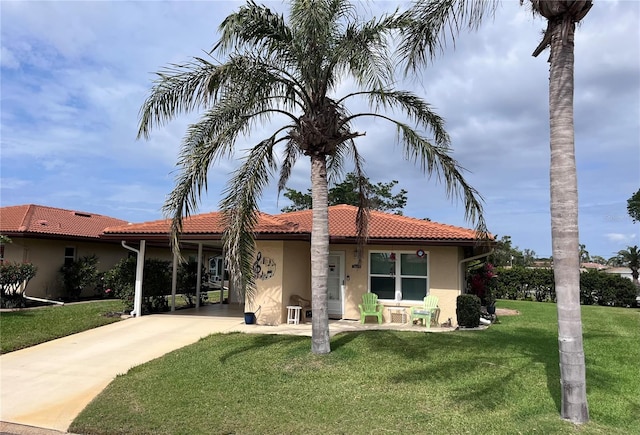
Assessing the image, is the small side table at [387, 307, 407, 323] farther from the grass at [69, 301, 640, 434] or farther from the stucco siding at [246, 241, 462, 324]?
the grass at [69, 301, 640, 434]

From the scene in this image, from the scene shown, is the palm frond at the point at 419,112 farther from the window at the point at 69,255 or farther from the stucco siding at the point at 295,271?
the window at the point at 69,255

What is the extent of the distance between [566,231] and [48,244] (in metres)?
21.0

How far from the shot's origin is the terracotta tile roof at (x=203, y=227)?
13.6m

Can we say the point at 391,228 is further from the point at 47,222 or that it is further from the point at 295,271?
the point at 47,222

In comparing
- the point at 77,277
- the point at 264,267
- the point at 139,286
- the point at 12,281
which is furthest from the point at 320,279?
the point at 77,277

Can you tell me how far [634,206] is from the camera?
37.3 meters

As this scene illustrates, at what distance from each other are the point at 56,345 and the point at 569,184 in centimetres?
1138

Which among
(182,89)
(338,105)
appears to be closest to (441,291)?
(338,105)

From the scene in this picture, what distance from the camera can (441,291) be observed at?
14062 mm

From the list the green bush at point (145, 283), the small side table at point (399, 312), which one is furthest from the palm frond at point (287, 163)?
the green bush at point (145, 283)

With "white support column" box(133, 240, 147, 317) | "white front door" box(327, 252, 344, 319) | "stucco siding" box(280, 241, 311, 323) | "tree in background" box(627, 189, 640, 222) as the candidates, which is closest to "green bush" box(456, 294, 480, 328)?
"white front door" box(327, 252, 344, 319)

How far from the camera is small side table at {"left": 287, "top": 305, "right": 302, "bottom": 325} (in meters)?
13.7

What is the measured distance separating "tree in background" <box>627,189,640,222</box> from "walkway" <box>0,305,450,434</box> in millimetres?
33830

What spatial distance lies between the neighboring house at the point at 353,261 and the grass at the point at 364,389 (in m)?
3.31
